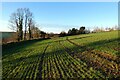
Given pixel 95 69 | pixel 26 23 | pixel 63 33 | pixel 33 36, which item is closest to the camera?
pixel 95 69

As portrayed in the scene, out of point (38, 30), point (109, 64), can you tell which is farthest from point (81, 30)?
point (109, 64)

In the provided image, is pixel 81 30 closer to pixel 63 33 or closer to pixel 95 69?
pixel 63 33

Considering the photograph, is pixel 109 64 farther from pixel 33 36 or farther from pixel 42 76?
pixel 33 36

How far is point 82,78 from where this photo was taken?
12.9 meters

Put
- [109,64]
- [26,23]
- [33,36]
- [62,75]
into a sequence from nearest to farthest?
[62,75] → [109,64] → [26,23] → [33,36]

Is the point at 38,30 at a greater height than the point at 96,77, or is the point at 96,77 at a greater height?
the point at 38,30

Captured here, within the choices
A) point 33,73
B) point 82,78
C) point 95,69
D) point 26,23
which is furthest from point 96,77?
point 26,23

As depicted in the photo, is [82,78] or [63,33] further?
[63,33]

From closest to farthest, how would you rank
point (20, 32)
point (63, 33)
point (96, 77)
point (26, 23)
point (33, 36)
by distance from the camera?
point (96, 77)
point (20, 32)
point (26, 23)
point (33, 36)
point (63, 33)

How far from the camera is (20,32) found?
233ft

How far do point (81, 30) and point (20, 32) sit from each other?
31.7 meters

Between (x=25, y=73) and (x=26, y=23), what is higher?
(x=26, y=23)

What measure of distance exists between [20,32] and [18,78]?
57.9m

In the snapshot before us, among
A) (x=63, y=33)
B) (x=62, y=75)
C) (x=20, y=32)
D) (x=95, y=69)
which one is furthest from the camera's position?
(x=63, y=33)
